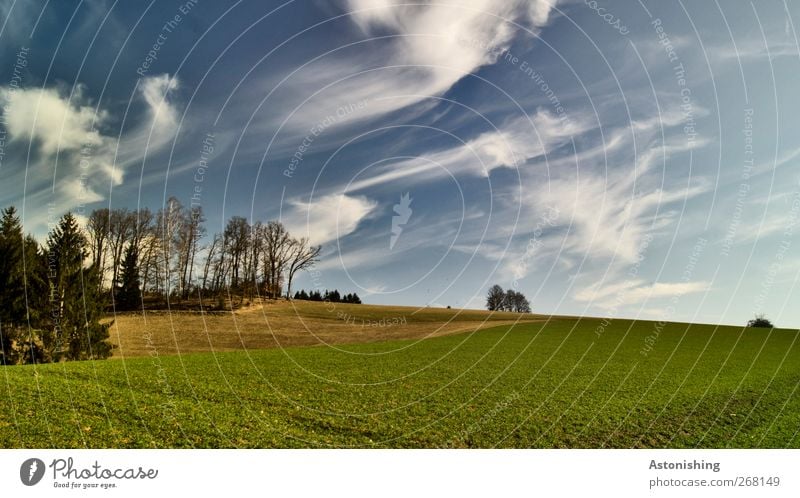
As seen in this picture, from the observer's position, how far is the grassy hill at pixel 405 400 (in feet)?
63.4

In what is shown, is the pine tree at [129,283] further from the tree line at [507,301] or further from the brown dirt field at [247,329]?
the tree line at [507,301]

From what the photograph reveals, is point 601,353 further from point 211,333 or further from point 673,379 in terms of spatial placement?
point 211,333

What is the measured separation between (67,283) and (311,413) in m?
32.3

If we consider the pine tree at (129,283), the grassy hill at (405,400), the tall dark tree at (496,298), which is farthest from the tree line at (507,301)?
the pine tree at (129,283)

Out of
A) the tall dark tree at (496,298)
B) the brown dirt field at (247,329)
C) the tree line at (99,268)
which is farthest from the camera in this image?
the tall dark tree at (496,298)

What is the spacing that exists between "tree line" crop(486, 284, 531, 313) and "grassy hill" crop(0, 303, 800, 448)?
21.7m

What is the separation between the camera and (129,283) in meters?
46.8

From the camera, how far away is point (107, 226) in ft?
134
